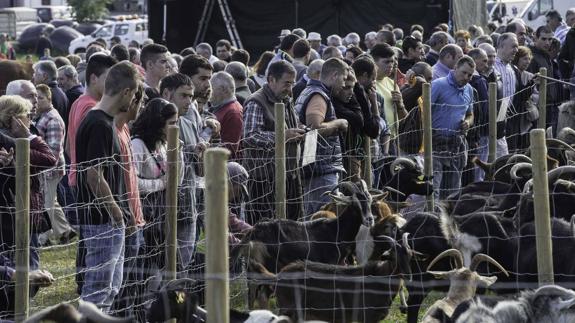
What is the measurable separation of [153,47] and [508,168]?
3773 mm

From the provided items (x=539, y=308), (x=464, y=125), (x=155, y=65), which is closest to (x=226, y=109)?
(x=155, y=65)

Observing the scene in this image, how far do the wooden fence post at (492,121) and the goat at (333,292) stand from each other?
17.0 feet

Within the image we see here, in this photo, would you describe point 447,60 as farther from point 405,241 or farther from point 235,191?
point 405,241

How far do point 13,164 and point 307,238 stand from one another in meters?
2.32

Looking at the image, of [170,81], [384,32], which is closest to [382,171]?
[170,81]

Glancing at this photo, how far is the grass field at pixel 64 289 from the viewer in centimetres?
916

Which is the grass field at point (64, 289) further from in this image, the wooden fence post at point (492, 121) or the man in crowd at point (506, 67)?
the man in crowd at point (506, 67)

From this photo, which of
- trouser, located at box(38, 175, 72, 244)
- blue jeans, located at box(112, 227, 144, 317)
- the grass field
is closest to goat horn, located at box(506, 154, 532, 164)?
the grass field

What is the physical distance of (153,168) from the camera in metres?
8.28

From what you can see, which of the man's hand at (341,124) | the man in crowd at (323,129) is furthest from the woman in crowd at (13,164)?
the man's hand at (341,124)

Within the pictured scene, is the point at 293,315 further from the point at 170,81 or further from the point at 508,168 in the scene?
the point at 508,168

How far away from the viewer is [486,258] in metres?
8.30

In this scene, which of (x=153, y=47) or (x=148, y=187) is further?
(x=153, y=47)

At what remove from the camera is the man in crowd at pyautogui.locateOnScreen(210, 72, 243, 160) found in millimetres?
10852
